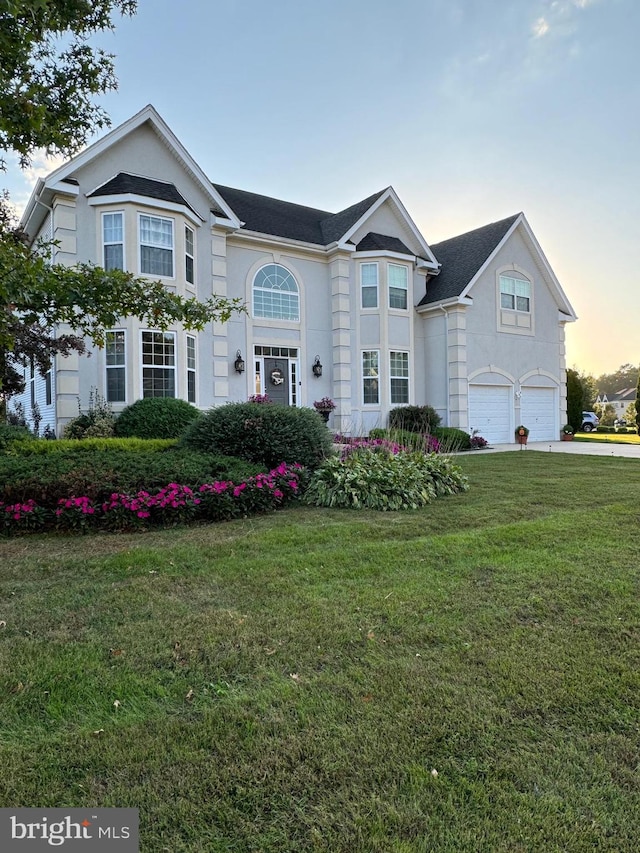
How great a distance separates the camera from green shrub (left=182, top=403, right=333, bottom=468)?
303 inches

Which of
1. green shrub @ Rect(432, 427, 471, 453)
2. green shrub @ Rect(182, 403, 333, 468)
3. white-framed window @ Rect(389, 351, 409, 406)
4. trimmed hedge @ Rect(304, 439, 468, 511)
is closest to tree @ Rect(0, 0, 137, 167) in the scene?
green shrub @ Rect(182, 403, 333, 468)

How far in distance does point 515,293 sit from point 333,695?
19353 mm

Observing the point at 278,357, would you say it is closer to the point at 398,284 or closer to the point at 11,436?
the point at 398,284

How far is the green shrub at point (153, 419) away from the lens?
11391mm

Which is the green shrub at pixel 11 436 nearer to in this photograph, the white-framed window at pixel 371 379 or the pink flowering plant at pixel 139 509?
the pink flowering plant at pixel 139 509

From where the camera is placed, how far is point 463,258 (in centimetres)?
1839

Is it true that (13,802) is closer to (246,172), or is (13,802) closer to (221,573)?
(221,573)

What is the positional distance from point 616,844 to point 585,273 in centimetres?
1982

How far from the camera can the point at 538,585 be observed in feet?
12.3

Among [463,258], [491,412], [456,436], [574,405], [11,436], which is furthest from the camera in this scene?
[574,405]

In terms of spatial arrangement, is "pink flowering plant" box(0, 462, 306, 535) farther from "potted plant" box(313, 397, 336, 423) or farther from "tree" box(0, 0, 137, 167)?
"potted plant" box(313, 397, 336, 423)

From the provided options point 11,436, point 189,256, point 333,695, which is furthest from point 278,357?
point 333,695

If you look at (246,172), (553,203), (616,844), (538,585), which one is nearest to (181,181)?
(246,172)

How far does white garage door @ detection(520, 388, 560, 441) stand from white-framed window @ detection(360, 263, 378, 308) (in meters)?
7.43
